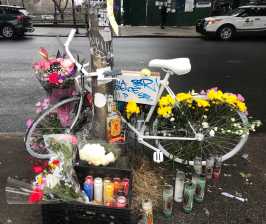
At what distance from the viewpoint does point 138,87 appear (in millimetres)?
3992

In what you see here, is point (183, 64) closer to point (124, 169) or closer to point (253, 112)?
point (124, 169)

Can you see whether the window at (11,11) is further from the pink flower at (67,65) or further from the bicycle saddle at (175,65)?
the bicycle saddle at (175,65)

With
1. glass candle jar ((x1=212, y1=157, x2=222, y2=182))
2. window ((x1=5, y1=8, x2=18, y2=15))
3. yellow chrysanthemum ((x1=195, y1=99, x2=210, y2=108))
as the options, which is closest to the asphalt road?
window ((x1=5, y1=8, x2=18, y2=15))

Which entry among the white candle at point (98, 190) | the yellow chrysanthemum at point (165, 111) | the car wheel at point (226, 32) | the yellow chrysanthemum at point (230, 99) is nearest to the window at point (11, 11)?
the car wheel at point (226, 32)

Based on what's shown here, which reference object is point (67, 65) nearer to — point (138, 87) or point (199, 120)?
point (138, 87)

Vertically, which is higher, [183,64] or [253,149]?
[183,64]

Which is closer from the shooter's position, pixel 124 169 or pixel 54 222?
pixel 54 222

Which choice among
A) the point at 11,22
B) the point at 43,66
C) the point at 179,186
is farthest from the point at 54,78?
the point at 11,22

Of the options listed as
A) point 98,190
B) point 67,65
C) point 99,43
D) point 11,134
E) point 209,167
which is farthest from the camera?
point 11,134

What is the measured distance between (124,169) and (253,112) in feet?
13.1

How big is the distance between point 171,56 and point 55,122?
350 inches

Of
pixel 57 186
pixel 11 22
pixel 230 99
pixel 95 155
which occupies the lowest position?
pixel 57 186

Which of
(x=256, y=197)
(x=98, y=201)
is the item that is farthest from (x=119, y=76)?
(x=256, y=197)

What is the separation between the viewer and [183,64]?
12.9 ft
